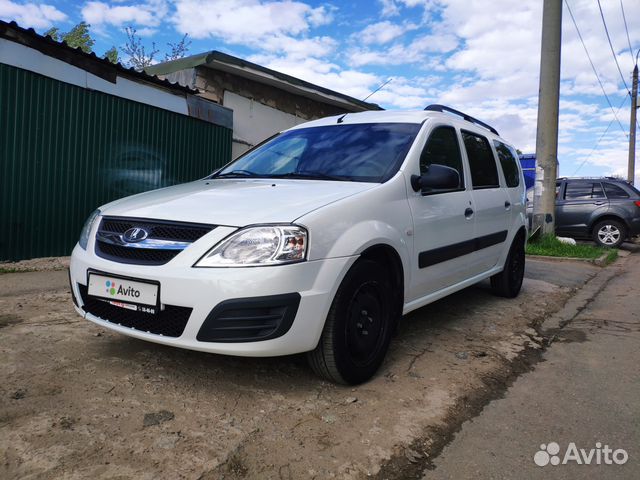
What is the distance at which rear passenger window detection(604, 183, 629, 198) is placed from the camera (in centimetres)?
1099

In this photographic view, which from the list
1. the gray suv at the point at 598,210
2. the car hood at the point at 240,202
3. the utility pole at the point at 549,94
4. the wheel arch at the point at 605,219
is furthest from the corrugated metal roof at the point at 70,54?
the wheel arch at the point at 605,219

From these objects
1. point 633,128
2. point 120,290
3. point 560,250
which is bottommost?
point 560,250

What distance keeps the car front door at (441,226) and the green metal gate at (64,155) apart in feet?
15.7

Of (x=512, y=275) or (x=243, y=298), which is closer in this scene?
(x=243, y=298)

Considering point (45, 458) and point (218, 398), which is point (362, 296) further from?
point (45, 458)

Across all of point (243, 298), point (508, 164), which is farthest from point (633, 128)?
point (243, 298)

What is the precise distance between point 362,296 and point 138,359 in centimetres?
141

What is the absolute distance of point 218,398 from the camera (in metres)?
2.54

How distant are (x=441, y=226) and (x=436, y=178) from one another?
0.46 meters

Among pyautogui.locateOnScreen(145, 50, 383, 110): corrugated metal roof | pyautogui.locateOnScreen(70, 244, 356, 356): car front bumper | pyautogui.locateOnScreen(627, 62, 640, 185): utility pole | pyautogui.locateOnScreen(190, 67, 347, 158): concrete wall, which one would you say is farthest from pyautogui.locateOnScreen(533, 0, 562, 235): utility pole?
pyautogui.locateOnScreen(627, 62, 640, 185): utility pole

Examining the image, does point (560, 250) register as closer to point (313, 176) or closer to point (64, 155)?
point (313, 176)

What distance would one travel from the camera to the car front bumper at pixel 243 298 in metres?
2.29

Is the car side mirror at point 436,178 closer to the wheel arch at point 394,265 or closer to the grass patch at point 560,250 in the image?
the wheel arch at point 394,265

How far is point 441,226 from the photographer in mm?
3434
